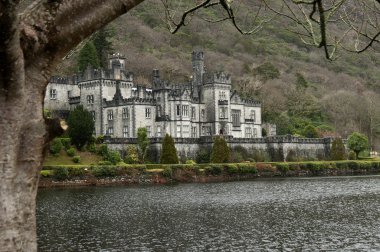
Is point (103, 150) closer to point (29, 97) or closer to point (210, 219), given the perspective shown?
point (210, 219)

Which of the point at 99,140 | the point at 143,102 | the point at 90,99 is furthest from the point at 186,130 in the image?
the point at 99,140

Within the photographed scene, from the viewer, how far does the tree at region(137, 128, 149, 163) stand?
66500 millimetres

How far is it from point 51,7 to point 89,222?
81.8 ft

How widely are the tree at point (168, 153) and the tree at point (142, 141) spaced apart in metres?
2.58

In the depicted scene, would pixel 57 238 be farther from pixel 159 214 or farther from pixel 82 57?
pixel 82 57

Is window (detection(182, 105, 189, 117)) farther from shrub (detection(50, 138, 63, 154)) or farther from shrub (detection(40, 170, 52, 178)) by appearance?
shrub (detection(40, 170, 52, 178))

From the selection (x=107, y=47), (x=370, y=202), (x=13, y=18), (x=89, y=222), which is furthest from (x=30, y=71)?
(x=107, y=47)

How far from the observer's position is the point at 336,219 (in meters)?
30.0

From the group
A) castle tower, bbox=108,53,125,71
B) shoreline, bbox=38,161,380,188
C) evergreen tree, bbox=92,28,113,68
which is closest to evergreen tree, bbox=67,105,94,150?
shoreline, bbox=38,161,380,188

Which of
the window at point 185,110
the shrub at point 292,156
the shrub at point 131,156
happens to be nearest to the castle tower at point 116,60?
the window at point 185,110

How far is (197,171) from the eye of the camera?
6122 centimetres

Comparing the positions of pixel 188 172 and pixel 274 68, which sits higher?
pixel 274 68

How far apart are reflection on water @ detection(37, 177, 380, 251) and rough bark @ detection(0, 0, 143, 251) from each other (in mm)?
16906

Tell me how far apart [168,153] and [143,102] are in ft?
39.6
